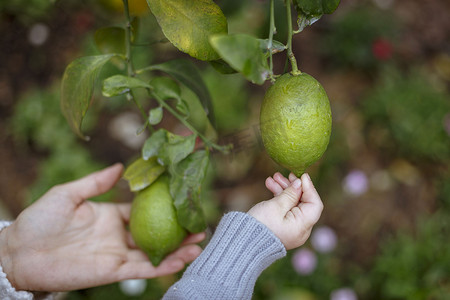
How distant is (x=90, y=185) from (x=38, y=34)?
107 cm

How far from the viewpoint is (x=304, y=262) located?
4.73 feet

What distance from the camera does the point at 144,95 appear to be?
66.5 inches

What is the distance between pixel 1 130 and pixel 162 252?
119 centimetres

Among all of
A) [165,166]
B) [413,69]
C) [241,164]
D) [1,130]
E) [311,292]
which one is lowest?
[311,292]

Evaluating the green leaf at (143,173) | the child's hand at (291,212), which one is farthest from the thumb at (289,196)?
the green leaf at (143,173)

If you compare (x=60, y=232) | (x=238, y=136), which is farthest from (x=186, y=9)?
(x=60, y=232)

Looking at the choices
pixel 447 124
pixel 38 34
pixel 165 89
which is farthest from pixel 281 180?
pixel 38 34

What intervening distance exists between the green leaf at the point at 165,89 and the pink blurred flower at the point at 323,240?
3.01 feet

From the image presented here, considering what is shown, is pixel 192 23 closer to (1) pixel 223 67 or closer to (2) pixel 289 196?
(1) pixel 223 67

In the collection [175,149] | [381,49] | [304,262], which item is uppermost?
[175,149]

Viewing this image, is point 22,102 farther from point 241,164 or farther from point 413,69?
point 413,69

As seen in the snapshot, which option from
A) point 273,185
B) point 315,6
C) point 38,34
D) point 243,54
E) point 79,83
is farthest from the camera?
point 38,34

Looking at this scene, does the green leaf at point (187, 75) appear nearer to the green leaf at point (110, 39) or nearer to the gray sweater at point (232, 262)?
the green leaf at point (110, 39)

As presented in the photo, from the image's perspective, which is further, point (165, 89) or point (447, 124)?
point (447, 124)
